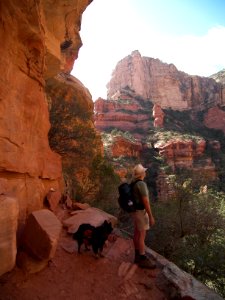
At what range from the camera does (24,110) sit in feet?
19.4

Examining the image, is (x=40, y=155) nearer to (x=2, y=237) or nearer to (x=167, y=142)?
(x=2, y=237)

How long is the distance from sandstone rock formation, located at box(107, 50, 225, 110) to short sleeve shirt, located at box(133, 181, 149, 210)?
79.6 m

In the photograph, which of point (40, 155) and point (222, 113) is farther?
point (222, 113)

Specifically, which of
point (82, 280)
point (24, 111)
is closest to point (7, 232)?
point (82, 280)

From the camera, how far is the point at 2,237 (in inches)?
151

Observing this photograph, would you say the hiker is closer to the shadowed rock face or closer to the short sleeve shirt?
the short sleeve shirt

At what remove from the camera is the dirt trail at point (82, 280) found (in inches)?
160

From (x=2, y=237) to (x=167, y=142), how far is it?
48723 mm

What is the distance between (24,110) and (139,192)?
2915 millimetres

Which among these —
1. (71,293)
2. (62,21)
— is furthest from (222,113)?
(71,293)

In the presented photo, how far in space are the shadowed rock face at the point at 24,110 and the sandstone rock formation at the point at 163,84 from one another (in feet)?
256

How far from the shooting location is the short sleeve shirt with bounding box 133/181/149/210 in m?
5.03

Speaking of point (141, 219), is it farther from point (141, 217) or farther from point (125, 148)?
point (125, 148)

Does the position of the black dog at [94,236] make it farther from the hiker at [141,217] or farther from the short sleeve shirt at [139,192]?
the short sleeve shirt at [139,192]
